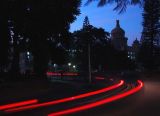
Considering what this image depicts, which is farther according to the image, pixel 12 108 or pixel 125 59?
pixel 125 59

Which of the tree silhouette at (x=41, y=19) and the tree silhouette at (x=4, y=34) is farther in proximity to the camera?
the tree silhouette at (x=41, y=19)

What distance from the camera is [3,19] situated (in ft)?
121

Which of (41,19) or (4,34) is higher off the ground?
(41,19)

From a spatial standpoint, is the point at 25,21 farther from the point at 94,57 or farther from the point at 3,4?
the point at 94,57

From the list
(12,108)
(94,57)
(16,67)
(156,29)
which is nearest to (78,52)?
(94,57)

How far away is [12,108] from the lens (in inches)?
682

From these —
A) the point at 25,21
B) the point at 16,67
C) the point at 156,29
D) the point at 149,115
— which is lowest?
the point at 149,115

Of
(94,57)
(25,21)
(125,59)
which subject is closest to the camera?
(25,21)

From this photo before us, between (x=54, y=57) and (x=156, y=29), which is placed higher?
(x=156, y=29)

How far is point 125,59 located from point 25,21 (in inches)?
4434

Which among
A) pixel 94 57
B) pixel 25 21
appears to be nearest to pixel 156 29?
pixel 94 57

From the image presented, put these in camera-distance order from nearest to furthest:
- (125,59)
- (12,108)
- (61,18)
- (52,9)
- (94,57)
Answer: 1. (12,108)
2. (52,9)
3. (61,18)
4. (94,57)
5. (125,59)

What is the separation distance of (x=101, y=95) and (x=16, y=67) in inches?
892

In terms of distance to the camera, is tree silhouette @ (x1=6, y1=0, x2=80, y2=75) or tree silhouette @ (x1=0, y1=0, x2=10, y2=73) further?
tree silhouette @ (x1=6, y1=0, x2=80, y2=75)
